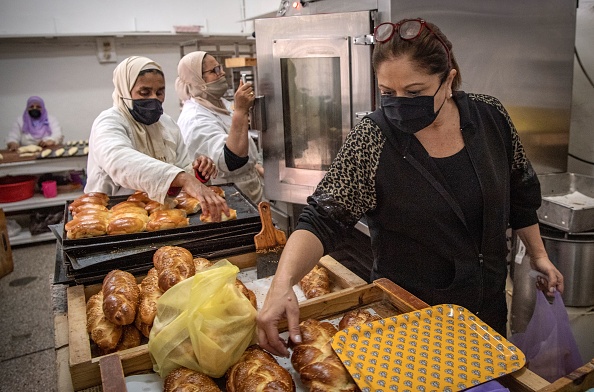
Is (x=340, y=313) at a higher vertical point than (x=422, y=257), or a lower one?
lower

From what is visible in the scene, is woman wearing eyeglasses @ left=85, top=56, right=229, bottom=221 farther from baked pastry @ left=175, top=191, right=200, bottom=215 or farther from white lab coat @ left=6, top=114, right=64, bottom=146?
white lab coat @ left=6, top=114, right=64, bottom=146

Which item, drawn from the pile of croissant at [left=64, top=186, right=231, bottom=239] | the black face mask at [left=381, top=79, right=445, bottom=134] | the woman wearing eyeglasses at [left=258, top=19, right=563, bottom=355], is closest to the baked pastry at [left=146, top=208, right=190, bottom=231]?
the pile of croissant at [left=64, top=186, right=231, bottom=239]

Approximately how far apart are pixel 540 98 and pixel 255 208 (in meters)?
1.81

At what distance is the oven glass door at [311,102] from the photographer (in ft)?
8.06

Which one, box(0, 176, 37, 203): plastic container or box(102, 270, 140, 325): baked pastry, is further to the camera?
box(0, 176, 37, 203): plastic container

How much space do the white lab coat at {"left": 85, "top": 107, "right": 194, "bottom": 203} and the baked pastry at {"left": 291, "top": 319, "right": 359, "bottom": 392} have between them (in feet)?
3.34

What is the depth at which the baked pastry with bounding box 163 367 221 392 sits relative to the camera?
39.0 inches

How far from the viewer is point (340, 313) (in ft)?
4.30

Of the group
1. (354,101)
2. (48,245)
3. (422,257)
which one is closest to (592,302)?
(422,257)

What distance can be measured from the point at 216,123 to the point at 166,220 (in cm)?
139

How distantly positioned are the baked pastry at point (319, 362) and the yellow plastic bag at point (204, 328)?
13cm

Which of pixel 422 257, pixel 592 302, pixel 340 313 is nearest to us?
pixel 340 313

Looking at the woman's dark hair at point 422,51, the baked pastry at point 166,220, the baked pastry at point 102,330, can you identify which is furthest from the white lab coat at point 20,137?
the woman's dark hair at point 422,51

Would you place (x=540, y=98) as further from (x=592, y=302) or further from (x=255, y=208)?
(x=255, y=208)
